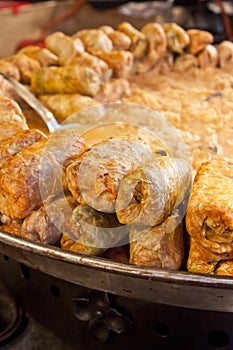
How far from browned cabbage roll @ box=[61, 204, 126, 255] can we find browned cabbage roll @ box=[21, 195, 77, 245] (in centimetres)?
3

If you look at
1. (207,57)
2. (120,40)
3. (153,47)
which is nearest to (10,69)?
(120,40)

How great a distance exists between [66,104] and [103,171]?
866mm

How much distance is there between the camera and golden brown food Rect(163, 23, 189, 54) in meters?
2.50

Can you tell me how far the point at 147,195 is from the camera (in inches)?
46.5

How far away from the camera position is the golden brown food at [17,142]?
1.39 meters

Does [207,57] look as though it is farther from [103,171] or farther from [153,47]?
[103,171]

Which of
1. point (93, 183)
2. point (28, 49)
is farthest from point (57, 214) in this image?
point (28, 49)

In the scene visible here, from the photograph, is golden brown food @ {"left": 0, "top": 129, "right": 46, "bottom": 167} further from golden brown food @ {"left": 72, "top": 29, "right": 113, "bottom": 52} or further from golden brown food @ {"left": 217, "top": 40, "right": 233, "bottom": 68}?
golden brown food @ {"left": 217, "top": 40, "right": 233, "bottom": 68}

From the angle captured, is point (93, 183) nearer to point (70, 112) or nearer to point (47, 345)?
point (47, 345)

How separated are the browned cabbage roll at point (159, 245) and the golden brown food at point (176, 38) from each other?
1426mm

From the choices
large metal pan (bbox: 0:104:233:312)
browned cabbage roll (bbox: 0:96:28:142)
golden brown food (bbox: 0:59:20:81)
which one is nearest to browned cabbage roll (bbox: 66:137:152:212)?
large metal pan (bbox: 0:104:233:312)

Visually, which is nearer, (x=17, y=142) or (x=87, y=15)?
(x=17, y=142)

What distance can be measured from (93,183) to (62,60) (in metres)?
1.24

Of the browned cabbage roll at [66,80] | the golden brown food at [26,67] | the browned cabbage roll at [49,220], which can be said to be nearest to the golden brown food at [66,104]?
the browned cabbage roll at [66,80]
